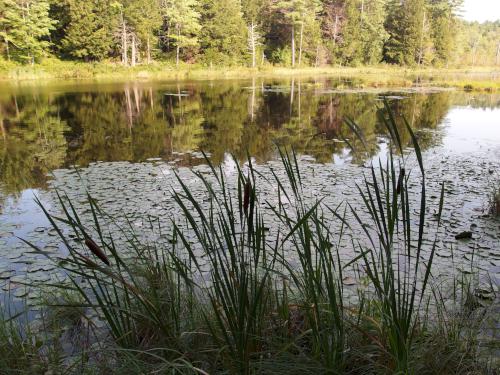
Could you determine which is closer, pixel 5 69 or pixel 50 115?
pixel 50 115

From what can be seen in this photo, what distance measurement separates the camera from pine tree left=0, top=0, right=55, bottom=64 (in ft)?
97.9

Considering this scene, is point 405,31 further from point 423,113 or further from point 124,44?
point 423,113

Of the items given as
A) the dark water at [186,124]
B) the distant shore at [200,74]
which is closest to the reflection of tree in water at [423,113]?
the dark water at [186,124]

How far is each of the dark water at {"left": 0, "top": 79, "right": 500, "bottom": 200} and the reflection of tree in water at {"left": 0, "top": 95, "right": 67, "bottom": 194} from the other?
0.06ft

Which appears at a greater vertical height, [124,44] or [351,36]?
[351,36]

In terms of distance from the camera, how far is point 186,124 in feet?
38.9

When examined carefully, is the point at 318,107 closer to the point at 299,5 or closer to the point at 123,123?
A: the point at 123,123

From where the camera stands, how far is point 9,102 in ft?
52.5

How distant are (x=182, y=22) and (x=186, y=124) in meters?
28.1

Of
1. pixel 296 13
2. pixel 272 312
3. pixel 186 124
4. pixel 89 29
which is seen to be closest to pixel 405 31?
pixel 296 13

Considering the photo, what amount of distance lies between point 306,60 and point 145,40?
16622mm

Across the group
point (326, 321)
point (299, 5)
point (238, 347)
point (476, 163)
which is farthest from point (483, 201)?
point (299, 5)

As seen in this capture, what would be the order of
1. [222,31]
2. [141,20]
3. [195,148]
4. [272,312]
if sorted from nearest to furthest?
[272,312], [195,148], [141,20], [222,31]

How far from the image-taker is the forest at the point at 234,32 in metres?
32.3
